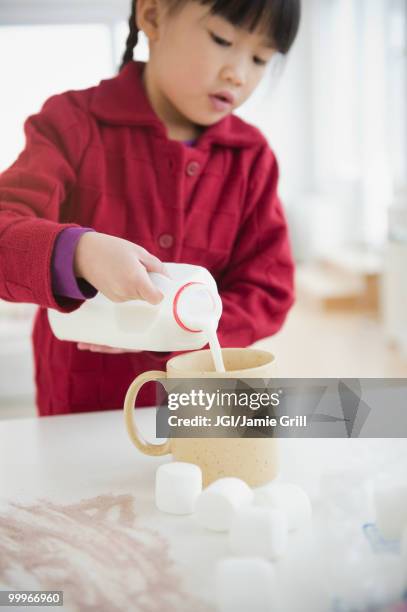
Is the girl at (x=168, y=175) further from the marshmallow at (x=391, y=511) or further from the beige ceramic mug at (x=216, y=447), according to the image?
the marshmallow at (x=391, y=511)

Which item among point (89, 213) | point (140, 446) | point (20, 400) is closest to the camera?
point (140, 446)

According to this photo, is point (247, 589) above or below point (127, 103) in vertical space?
below

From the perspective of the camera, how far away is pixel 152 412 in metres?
0.53

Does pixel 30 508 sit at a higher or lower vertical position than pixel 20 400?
higher

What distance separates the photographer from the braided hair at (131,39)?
528 millimetres

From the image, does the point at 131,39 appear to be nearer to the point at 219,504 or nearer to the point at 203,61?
the point at 203,61

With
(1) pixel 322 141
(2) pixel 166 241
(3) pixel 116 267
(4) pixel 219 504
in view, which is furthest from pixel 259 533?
(1) pixel 322 141

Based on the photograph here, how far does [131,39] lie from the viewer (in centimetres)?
55

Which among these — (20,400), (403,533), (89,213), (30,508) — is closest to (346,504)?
(403,533)

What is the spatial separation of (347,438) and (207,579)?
190mm

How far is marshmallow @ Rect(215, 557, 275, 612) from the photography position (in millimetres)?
291

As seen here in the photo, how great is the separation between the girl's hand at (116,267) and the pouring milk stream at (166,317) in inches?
0.5

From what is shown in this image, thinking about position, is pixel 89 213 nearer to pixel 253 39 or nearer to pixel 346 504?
pixel 253 39

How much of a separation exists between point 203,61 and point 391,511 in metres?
0.31
